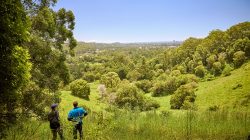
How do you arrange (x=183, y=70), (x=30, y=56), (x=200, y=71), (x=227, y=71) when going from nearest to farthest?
1. (x=30, y=56)
2. (x=227, y=71)
3. (x=200, y=71)
4. (x=183, y=70)

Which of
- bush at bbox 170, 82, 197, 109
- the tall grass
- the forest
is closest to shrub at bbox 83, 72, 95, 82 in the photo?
bush at bbox 170, 82, 197, 109

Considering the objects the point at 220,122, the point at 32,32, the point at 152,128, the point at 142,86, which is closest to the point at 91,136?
the point at 152,128

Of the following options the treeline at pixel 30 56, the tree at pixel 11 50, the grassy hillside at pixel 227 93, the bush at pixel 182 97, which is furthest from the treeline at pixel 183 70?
the tree at pixel 11 50

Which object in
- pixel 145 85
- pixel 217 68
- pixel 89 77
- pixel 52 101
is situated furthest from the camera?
pixel 89 77

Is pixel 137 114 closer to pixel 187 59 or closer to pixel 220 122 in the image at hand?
pixel 220 122

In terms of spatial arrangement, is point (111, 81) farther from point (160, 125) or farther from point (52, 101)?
point (160, 125)

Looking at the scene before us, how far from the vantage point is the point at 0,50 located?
909cm

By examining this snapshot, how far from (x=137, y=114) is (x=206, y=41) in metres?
108

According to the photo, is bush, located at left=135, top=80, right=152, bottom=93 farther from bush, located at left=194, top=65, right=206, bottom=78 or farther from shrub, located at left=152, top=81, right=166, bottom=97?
bush, located at left=194, top=65, right=206, bottom=78

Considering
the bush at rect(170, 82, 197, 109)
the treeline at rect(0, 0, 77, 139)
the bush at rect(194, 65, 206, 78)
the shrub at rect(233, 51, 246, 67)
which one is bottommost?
the bush at rect(170, 82, 197, 109)

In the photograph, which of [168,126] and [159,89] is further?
[159,89]

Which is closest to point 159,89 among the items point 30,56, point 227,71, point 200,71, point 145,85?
point 145,85

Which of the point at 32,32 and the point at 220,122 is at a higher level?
the point at 32,32

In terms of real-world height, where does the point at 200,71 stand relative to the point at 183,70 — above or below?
above
